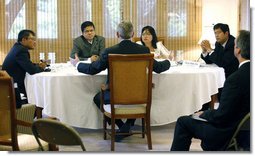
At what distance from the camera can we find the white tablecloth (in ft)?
11.2

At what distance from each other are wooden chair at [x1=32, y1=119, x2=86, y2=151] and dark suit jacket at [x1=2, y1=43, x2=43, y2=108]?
4.55 feet

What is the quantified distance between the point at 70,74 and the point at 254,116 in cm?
152

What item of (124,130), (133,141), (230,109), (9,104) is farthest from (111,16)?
(230,109)

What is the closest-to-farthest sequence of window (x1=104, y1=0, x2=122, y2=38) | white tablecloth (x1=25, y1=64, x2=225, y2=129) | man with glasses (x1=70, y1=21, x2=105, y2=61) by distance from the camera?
white tablecloth (x1=25, y1=64, x2=225, y2=129) < man with glasses (x1=70, y1=21, x2=105, y2=61) < window (x1=104, y1=0, x2=122, y2=38)

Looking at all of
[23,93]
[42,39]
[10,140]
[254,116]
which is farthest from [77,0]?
[254,116]

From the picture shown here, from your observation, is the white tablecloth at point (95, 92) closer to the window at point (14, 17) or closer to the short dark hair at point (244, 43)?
the short dark hair at point (244, 43)

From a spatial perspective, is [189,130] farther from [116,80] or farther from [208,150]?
[116,80]

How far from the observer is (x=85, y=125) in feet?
11.7

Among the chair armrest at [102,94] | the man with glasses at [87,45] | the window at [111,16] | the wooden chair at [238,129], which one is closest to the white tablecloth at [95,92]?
the chair armrest at [102,94]

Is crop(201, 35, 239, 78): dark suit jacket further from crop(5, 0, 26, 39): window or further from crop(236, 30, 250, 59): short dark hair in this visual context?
crop(5, 0, 26, 39): window

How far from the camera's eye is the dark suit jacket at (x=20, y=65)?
3.53 meters

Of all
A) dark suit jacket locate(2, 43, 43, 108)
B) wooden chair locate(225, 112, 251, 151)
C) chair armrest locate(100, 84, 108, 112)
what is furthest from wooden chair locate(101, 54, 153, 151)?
wooden chair locate(225, 112, 251, 151)

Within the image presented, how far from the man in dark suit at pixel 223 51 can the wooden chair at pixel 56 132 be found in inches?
69.6

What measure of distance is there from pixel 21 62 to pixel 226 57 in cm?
155
